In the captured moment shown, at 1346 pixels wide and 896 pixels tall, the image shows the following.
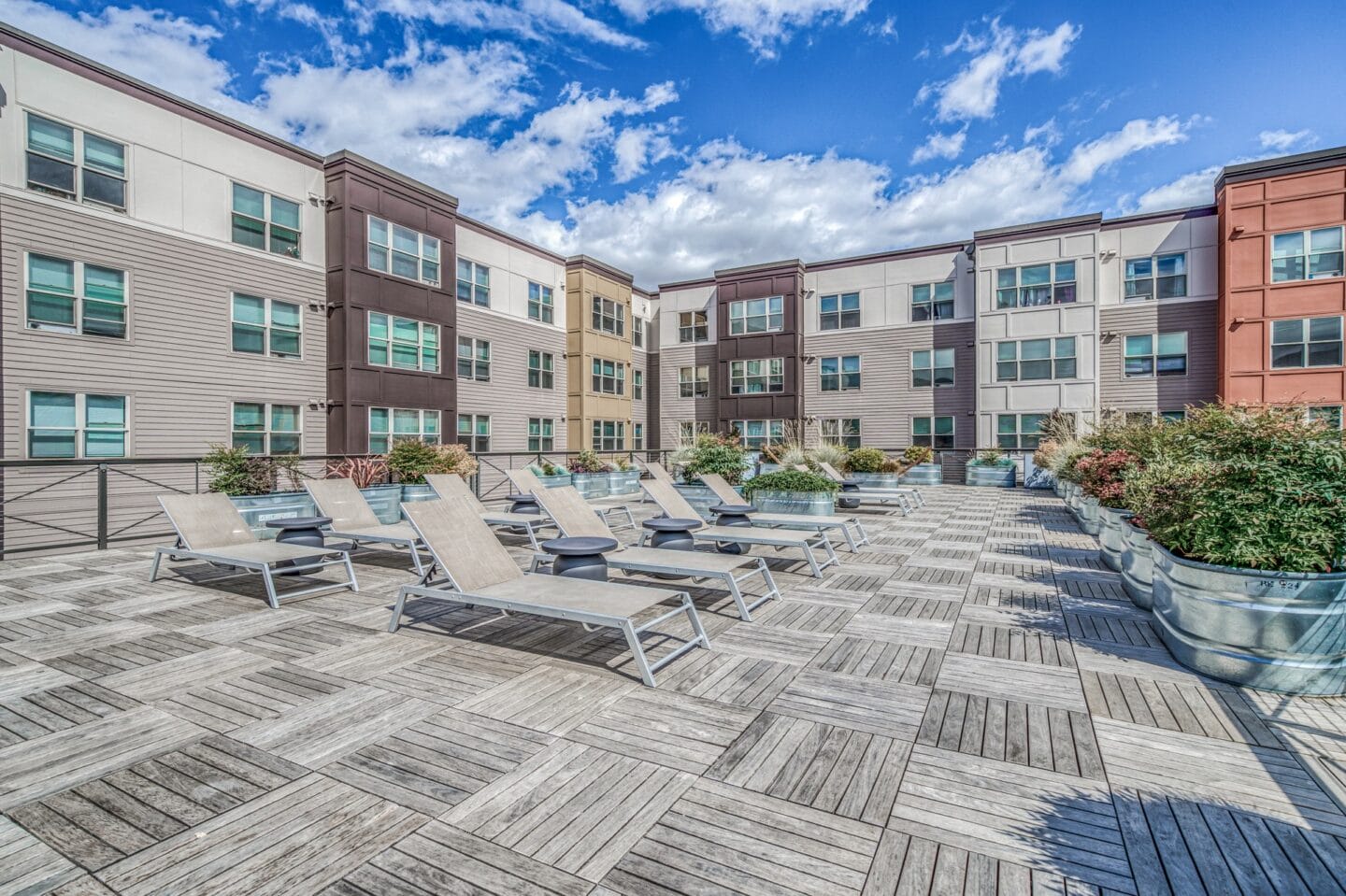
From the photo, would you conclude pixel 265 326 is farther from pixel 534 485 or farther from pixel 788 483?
pixel 788 483

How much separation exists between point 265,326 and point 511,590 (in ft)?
45.7

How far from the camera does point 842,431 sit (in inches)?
973

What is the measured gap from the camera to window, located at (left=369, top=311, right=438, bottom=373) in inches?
645

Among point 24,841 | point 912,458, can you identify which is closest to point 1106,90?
point 912,458

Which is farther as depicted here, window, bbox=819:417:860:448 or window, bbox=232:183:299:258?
window, bbox=819:417:860:448

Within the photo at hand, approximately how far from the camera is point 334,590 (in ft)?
20.0

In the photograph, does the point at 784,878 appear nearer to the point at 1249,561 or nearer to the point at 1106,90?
the point at 1249,561

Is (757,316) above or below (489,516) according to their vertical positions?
above

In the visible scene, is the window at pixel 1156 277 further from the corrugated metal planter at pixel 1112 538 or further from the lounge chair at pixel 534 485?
the lounge chair at pixel 534 485

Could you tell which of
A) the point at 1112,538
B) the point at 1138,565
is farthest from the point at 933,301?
the point at 1138,565

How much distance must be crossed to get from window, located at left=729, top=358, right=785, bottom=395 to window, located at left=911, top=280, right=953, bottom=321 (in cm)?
532

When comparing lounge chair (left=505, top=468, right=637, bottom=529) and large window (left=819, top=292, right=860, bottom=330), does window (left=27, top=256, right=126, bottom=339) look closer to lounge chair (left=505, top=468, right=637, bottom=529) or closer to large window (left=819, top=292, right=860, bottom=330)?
lounge chair (left=505, top=468, right=637, bottom=529)

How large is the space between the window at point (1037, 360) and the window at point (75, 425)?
78.6 ft

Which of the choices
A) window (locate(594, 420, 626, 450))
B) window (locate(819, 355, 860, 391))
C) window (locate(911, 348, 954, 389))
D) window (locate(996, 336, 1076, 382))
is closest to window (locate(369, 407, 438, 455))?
window (locate(594, 420, 626, 450))
